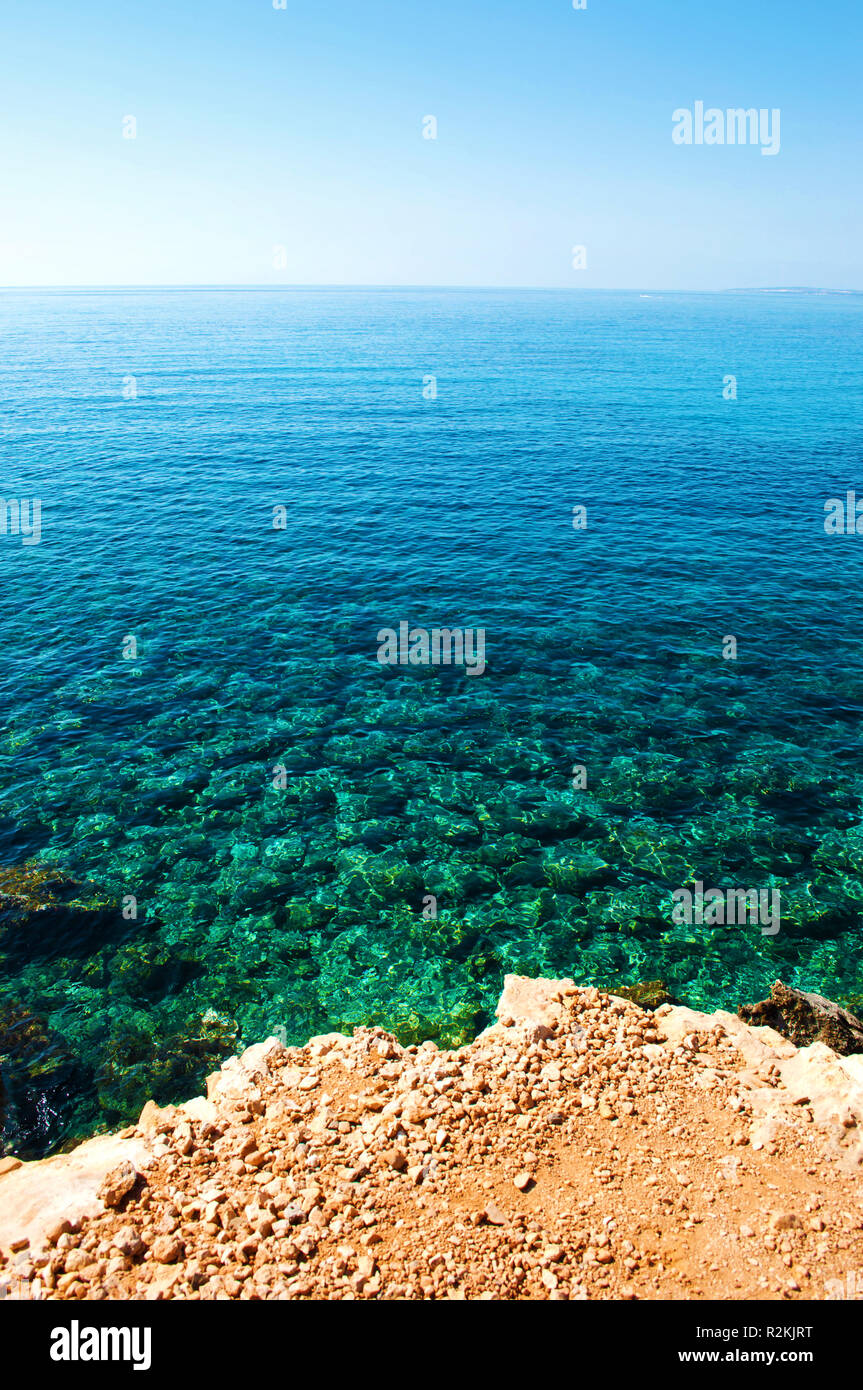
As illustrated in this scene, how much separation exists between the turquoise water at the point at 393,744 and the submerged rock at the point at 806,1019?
2088 millimetres

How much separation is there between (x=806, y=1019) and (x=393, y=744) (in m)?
17.9

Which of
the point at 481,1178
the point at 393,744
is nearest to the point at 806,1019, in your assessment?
the point at 481,1178

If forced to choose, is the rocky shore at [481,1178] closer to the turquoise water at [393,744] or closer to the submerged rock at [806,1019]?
the submerged rock at [806,1019]

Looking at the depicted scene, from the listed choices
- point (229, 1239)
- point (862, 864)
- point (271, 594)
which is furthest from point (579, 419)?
point (229, 1239)

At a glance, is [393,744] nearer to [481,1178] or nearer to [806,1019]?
[806,1019]

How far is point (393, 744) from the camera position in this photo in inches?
1204

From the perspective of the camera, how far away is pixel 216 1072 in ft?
58.4

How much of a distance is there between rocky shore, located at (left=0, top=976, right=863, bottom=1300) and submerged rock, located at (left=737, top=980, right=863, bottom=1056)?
306 millimetres

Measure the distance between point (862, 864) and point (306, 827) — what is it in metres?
19.9

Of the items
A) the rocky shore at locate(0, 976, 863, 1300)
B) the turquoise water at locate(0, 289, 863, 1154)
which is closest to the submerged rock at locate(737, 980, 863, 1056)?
the rocky shore at locate(0, 976, 863, 1300)

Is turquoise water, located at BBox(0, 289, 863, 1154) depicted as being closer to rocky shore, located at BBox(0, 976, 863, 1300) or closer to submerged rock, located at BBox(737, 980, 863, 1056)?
submerged rock, located at BBox(737, 980, 863, 1056)

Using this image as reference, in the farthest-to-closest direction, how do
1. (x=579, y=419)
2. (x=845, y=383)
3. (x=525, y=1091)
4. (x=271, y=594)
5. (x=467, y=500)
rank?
(x=845, y=383) < (x=579, y=419) < (x=467, y=500) < (x=271, y=594) < (x=525, y=1091)
